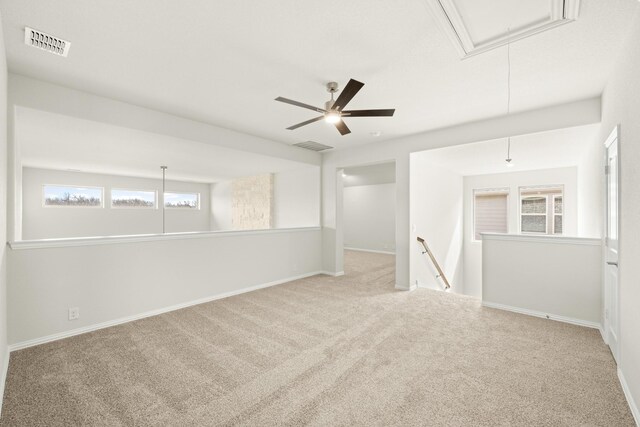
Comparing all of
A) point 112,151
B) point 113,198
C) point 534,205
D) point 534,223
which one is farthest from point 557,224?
point 113,198

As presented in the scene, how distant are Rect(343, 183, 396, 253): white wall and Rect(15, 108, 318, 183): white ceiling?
4198 millimetres

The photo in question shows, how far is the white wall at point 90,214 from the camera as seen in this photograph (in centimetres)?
683

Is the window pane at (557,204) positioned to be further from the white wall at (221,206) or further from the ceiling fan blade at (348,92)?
the white wall at (221,206)

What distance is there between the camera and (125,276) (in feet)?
11.3

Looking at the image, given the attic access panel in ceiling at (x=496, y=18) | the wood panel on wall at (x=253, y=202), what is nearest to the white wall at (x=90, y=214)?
the wood panel on wall at (x=253, y=202)

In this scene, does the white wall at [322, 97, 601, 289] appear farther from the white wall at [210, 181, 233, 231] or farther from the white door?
the white wall at [210, 181, 233, 231]

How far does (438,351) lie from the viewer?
8.86 feet

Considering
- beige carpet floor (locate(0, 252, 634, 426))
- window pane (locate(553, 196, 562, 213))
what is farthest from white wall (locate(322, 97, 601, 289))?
window pane (locate(553, 196, 562, 213))

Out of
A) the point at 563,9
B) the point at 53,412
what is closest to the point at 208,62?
the point at 563,9

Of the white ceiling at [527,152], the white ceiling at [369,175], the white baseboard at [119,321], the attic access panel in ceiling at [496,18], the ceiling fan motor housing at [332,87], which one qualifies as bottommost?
the white baseboard at [119,321]

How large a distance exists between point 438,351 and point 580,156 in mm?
Result: 5237

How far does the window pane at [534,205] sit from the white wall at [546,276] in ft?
14.5

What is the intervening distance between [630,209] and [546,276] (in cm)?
193

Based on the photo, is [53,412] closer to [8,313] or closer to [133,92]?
[8,313]
